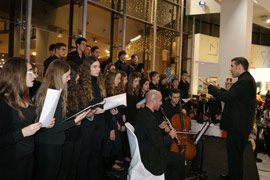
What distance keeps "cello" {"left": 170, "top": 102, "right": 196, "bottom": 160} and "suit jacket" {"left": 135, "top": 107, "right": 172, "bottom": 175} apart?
3.03 feet

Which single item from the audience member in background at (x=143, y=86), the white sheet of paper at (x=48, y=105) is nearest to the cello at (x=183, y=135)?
the audience member in background at (x=143, y=86)

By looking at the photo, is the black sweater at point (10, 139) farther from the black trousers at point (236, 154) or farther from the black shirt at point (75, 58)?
the black trousers at point (236, 154)

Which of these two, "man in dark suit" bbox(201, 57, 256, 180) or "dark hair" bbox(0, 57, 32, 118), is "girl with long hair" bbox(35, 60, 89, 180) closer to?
"dark hair" bbox(0, 57, 32, 118)

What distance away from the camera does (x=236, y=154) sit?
325 cm

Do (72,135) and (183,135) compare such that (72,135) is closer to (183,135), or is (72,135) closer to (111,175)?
(111,175)

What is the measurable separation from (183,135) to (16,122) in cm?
251

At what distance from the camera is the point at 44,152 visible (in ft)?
6.79

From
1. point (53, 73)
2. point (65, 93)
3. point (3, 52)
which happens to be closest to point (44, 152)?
point (65, 93)

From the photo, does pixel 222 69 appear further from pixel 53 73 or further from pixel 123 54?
pixel 53 73

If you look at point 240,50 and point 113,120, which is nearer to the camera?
point 113,120

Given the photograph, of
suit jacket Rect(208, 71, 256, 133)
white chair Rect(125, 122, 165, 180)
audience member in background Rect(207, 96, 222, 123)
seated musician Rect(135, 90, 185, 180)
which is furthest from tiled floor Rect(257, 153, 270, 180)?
white chair Rect(125, 122, 165, 180)

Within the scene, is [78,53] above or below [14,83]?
above

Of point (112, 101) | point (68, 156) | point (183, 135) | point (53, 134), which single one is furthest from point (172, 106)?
point (53, 134)

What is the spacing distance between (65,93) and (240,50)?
18.8 ft
